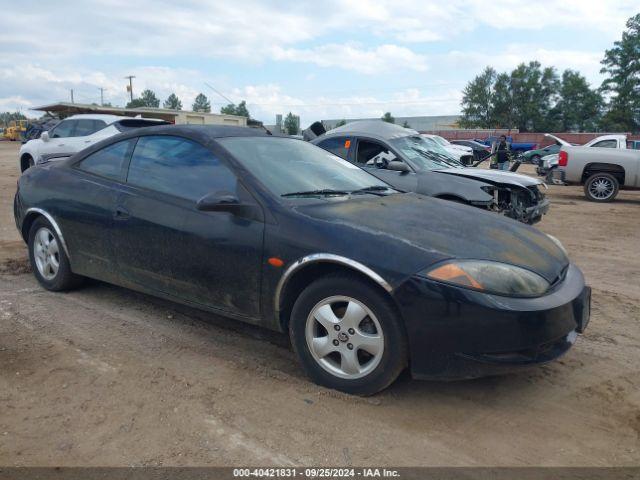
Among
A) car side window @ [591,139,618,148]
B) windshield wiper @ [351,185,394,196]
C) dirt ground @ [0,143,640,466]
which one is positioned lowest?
dirt ground @ [0,143,640,466]

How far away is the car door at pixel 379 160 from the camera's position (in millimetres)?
7453

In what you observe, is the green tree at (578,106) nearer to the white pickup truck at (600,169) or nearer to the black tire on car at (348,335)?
the white pickup truck at (600,169)

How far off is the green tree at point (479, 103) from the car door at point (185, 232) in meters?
88.9

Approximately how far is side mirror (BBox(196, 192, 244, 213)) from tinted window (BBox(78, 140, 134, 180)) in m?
1.25

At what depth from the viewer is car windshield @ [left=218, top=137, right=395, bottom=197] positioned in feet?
11.9

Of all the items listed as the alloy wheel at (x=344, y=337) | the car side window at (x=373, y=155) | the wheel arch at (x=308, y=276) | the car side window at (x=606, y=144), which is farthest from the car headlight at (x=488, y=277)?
the car side window at (x=606, y=144)

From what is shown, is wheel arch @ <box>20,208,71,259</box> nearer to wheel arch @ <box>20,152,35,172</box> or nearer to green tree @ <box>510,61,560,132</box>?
wheel arch @ <box>20,152,35,172</box>

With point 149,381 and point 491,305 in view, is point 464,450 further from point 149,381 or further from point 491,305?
point 149,381

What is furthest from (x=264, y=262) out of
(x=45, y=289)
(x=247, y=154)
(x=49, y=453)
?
(x=45, y=289)

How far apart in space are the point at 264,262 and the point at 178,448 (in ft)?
3.82

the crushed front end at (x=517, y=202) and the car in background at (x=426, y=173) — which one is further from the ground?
the car in background at (x=426, y=173)

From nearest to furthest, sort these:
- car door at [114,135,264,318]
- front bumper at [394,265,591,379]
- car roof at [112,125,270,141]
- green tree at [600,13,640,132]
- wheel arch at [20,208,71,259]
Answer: front bumper at [394,265,591,379] < car door at [114,135,264,318] < car roof at [112,125,270,141] < wheel arch at [20,208,71,259] < green tree at [600,13,640,132]

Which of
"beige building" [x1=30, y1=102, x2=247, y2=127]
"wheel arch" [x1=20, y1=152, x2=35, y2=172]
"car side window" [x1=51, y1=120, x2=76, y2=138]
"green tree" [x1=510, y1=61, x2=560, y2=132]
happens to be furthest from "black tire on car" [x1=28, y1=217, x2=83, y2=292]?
"green tree" [x1=510, y1=61, x2=560, y2=132]

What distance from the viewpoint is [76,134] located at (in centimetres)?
1257
